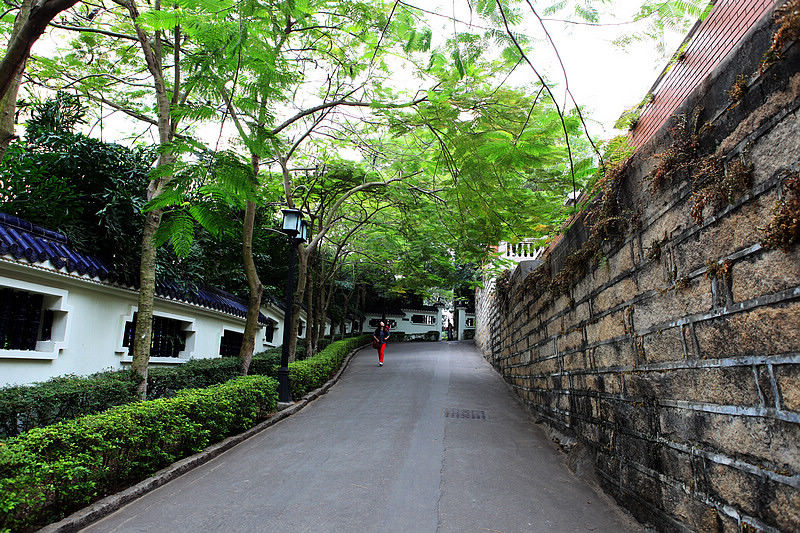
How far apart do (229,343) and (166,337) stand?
3.88m

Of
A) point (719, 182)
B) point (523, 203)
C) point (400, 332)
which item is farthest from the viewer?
point (400, 332)

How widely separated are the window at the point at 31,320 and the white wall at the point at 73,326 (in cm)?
1

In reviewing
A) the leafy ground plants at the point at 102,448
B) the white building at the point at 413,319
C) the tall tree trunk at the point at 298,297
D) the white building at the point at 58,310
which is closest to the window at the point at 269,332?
the tall tree trunk at the point at 298,297

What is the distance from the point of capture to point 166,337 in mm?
10602

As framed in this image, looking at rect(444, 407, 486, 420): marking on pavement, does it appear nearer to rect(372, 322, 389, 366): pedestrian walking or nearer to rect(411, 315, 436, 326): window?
rect(372, 322, 389, 366): pedestrian walking

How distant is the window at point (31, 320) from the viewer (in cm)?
642

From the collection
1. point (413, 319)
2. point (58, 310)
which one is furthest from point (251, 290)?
point (413, 319)

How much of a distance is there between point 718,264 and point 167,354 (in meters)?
11.0

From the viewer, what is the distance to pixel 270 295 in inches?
679

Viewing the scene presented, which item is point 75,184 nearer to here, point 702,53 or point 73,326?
point 73,326

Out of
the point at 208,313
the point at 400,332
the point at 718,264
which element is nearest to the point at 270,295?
the point at 208,313

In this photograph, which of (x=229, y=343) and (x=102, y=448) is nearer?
(x=102, y=448)

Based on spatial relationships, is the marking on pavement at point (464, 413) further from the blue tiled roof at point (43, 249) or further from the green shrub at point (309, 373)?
the blue tiled roof at point (43, 249)

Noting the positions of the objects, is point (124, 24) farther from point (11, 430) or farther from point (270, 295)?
point (270, 295)
